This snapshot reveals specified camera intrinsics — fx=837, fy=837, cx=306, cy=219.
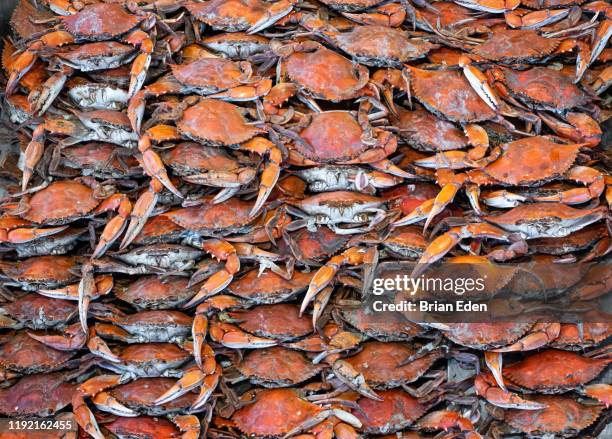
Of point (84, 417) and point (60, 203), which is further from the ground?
point (60, 203)

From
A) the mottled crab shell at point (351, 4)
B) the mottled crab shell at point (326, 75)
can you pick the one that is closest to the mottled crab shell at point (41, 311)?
the mottled crab shell at point (326, 75)

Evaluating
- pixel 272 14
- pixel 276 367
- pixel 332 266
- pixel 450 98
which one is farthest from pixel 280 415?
pixel 272 14

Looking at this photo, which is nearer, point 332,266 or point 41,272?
point 332,266

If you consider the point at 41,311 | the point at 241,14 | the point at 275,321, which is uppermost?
the point at 241,14

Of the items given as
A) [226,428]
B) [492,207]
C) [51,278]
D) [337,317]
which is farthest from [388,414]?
[51,278]

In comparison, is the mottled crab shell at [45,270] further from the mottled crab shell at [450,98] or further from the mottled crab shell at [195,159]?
the mottled crab shell at [450,98]

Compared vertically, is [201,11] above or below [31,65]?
above

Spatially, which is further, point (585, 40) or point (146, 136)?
point (585, 40)

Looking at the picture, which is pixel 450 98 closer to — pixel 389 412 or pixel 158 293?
pixel 389 412

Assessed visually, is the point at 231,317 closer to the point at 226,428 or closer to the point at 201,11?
the point at 226,428
